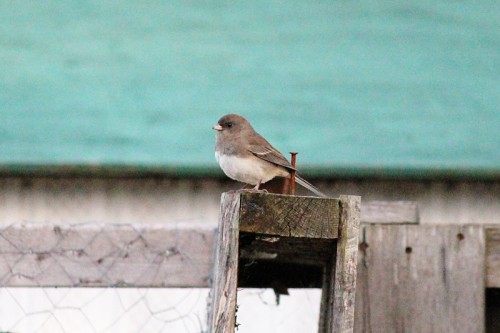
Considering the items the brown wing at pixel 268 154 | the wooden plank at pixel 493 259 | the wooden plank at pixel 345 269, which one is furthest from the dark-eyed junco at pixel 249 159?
the wooden plank at pixel 345 269

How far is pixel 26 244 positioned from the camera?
307 cm

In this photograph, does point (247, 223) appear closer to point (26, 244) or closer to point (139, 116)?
point (26, 244)

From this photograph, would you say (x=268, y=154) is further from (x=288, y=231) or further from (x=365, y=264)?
(x=288, y=231)

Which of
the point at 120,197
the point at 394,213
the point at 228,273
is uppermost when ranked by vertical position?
the point at 120,197

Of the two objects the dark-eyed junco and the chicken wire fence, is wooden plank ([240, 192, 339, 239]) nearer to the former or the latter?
the chicken wire fence

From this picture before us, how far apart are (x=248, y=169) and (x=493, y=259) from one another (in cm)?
206

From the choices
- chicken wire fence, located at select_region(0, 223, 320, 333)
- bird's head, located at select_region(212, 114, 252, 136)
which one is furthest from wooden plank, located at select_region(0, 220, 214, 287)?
bird's head, located at select_region(212, 114, 252, 136)

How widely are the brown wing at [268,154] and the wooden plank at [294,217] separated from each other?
Answer: 90.7 inches

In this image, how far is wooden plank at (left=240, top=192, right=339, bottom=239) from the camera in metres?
2.41

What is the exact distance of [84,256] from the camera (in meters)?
3.07

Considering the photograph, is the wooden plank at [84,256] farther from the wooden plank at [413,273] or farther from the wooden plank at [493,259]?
the wooden plank at [493,259]

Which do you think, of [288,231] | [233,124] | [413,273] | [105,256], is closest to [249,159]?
[233,124]

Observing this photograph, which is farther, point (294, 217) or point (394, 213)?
point (394, 213)

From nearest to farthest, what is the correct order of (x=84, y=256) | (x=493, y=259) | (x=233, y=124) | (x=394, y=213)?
(x=493, y=259) < (x=84, y=256) < (x=394, y=213) < (x=233, y=124)
